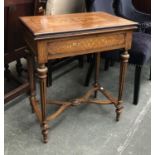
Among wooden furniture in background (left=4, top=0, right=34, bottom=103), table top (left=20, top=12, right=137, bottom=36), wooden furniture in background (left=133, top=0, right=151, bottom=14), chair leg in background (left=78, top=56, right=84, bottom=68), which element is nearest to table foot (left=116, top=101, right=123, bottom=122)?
table top (left=20, top=12, right=137, bottom=36)

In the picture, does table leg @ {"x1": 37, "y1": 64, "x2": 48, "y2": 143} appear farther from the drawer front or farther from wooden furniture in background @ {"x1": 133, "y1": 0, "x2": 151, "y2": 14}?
wooden furniture in background @ {"x1": 133, "y1": 0, "x2": 151, "y2": 14}

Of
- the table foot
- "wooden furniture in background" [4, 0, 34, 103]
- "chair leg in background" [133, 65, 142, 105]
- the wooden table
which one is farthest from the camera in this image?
"chair leg in background" [133, 65, 142, 105]

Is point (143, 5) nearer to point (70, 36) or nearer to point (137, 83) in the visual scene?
point (137, 83)

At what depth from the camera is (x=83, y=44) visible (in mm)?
1256

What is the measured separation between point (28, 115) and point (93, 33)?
33.1 inches

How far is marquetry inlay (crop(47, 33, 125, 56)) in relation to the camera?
3.89 feet

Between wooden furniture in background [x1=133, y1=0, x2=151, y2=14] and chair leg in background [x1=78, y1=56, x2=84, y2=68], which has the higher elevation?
wooden furniture in background [x1=133, y1=0, x2=151, y2=14]

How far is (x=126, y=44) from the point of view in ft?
4.56

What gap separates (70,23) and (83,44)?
156mm

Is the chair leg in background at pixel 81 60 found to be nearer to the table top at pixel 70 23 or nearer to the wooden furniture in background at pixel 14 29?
the wooden furniture in background at pixel 14 29
